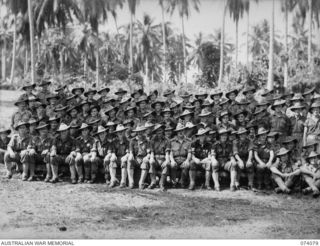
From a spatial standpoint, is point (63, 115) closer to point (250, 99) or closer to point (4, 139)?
point (4, 139)

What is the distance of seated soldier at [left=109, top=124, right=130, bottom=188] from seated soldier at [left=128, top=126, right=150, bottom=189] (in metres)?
0.10

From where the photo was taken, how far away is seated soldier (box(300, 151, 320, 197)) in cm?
697

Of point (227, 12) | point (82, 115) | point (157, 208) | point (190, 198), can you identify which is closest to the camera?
point (157, 208)

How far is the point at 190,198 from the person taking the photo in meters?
6.91

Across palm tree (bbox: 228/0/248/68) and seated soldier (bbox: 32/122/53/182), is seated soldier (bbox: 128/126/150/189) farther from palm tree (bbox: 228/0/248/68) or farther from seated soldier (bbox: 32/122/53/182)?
palm tree (bbox: 228/0/248/68)

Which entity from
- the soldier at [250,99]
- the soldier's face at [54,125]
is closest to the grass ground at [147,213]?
the soldier's face at [54,125]

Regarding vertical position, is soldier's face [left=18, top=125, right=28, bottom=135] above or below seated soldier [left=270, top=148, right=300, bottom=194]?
above

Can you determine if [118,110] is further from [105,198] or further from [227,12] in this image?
[227,12]

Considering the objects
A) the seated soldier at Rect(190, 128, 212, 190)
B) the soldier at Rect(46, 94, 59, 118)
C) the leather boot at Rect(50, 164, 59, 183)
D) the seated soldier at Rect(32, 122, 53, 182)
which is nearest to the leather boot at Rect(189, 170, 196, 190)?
the seated soldier at Rect(190, 128, 212, 190)

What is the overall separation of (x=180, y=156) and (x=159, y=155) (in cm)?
37

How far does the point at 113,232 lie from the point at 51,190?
2128mm

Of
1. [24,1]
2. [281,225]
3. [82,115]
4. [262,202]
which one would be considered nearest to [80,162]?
[82,115]

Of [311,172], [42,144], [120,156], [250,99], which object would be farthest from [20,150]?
[311,172]

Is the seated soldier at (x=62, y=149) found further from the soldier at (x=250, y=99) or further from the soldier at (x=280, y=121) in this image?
the soldier at (x=280, y=121)
